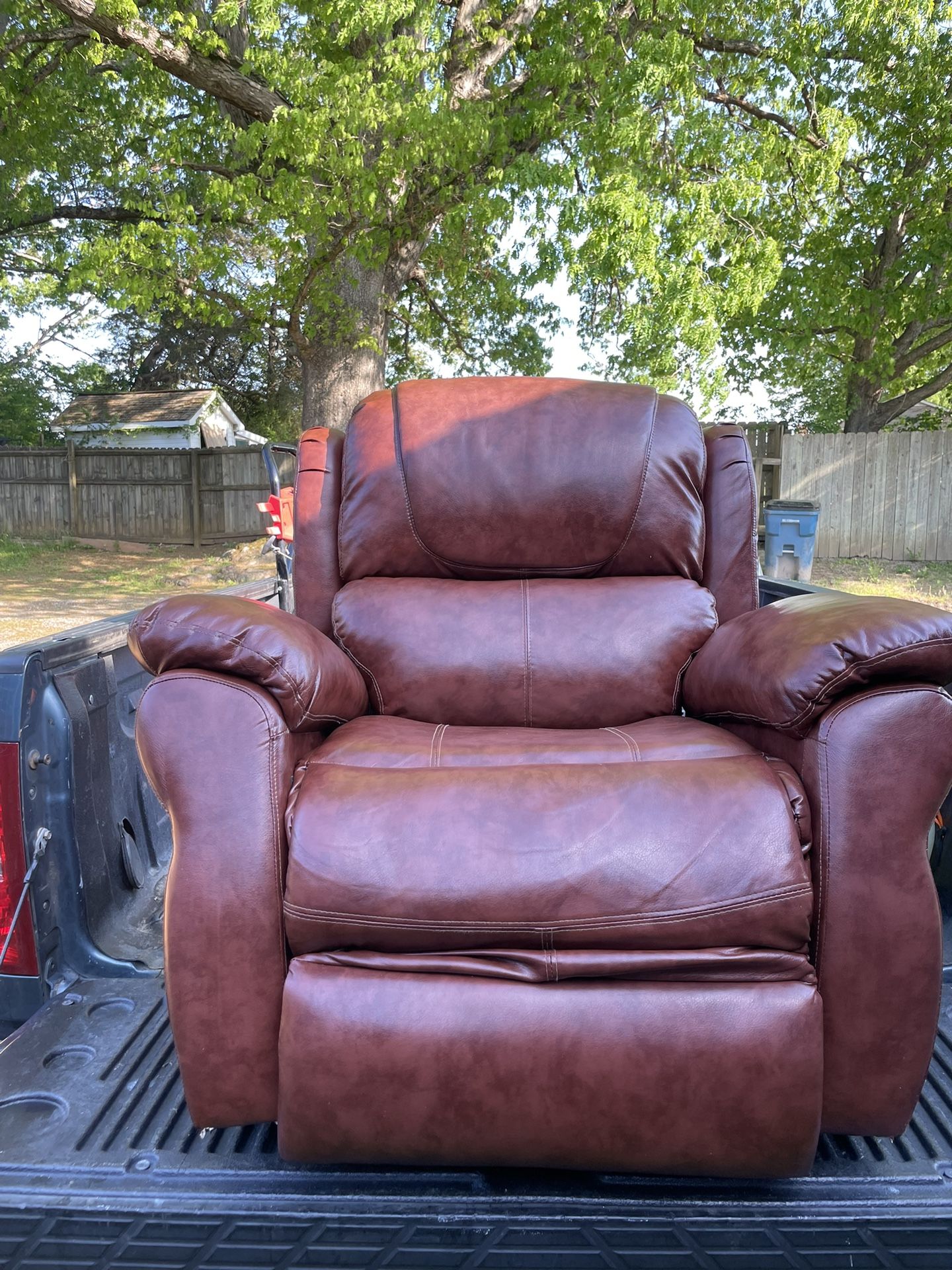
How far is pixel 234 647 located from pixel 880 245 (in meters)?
12.8

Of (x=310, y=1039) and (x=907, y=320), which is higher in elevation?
(x=907, y=320)

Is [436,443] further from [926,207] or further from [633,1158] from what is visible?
[926,207]

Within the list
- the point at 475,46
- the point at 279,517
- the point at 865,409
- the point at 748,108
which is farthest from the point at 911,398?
the point at 279,517

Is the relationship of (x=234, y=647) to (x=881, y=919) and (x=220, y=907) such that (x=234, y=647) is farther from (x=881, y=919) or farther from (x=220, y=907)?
(x=881, y=919)

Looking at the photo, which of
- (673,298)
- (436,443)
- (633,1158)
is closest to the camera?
(633,1158)

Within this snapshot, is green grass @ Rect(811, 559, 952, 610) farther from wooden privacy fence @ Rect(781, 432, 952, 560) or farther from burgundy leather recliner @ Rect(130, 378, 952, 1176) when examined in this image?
burgundy leather recliner @ Rect(130, 378, 952, 1176)

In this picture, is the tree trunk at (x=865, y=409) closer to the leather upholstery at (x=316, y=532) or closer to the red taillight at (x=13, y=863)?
the leather upholstery at (x=316, y=532)

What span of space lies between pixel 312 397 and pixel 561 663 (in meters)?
7.99

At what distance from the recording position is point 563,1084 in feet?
4.01

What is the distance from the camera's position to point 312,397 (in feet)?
31.0

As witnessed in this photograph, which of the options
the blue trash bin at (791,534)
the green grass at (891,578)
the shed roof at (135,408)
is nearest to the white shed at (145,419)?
the shed roof at (135,408)

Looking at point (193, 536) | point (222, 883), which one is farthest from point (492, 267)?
point (222, 883)

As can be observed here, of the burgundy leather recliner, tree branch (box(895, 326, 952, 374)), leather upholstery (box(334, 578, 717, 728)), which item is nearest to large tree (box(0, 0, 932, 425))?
tree branch (box(895, 326, 952, 374))

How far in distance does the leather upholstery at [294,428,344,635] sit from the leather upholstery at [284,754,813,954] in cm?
94
